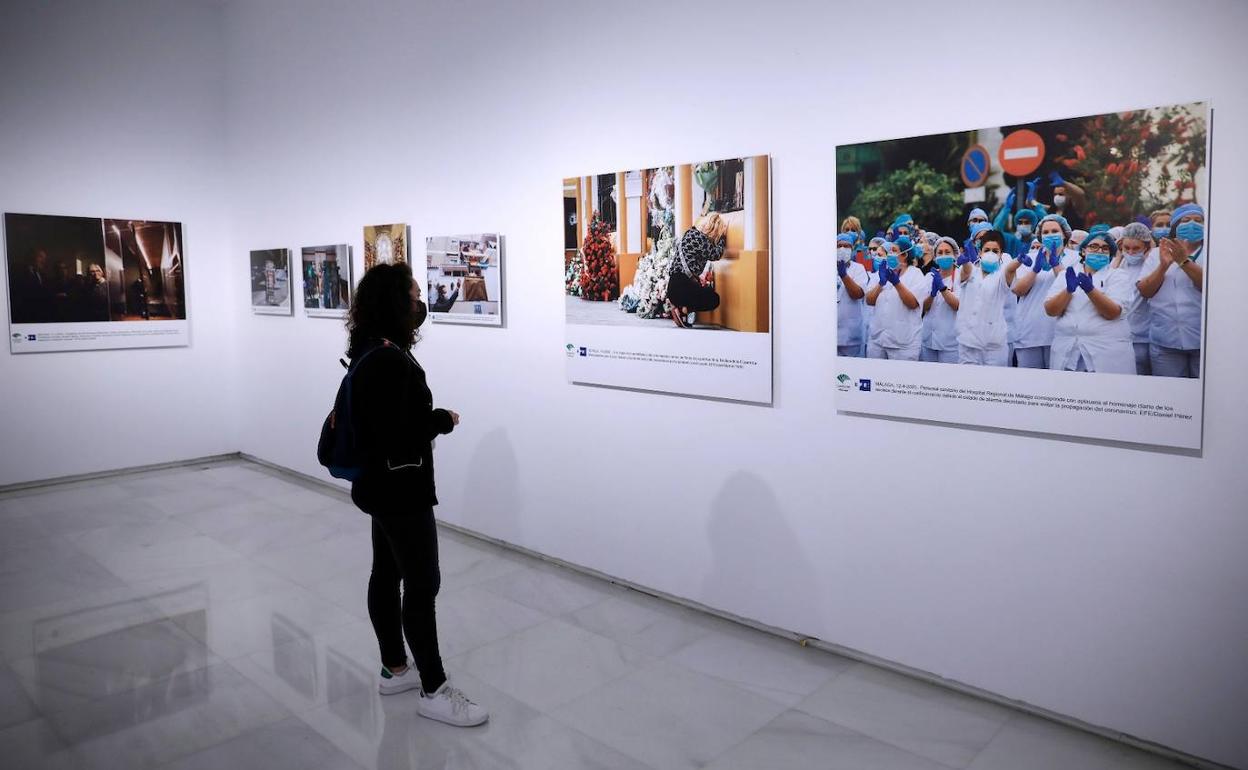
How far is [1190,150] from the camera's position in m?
3.27

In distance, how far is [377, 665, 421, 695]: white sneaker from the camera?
4.22 m

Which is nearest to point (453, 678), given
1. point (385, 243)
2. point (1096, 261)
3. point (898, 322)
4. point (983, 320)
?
point (898, 322)

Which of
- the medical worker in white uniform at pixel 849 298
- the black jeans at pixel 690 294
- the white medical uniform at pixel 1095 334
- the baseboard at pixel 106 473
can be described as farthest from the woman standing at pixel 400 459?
the baseboard at pixel 106 473

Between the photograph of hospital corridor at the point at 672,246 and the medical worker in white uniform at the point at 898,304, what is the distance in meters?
0.65

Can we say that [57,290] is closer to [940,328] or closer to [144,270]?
[144,270]

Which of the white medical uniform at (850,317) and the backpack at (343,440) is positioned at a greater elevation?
the white medical uniform at (850,317)

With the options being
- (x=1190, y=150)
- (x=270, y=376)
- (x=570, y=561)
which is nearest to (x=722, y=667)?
(x=570, y=561)

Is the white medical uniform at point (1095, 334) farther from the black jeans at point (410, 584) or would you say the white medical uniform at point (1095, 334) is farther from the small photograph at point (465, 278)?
the small photograph at point (465, 278)

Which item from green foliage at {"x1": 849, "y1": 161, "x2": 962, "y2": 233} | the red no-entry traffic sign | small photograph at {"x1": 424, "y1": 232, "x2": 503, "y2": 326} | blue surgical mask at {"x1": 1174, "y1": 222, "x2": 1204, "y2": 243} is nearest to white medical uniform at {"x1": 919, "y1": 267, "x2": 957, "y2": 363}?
green foliage at {"x1": 849, "y1": 161, "x2": 962, "y2": 233}

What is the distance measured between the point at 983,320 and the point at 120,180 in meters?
8.88

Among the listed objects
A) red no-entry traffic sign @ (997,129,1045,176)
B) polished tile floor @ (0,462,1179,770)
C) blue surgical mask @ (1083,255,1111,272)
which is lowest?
polished tile floor @ (0,462,1179,770)

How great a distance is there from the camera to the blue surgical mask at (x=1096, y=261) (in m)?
3.50

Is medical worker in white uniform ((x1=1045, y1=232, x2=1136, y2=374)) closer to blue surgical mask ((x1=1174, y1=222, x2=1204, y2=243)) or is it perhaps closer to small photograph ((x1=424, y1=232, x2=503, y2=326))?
blue surgical mask ((x1=1174, y1=222, x2=1204, y2=243))

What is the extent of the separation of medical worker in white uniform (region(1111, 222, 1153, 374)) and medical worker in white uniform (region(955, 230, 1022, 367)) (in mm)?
415
